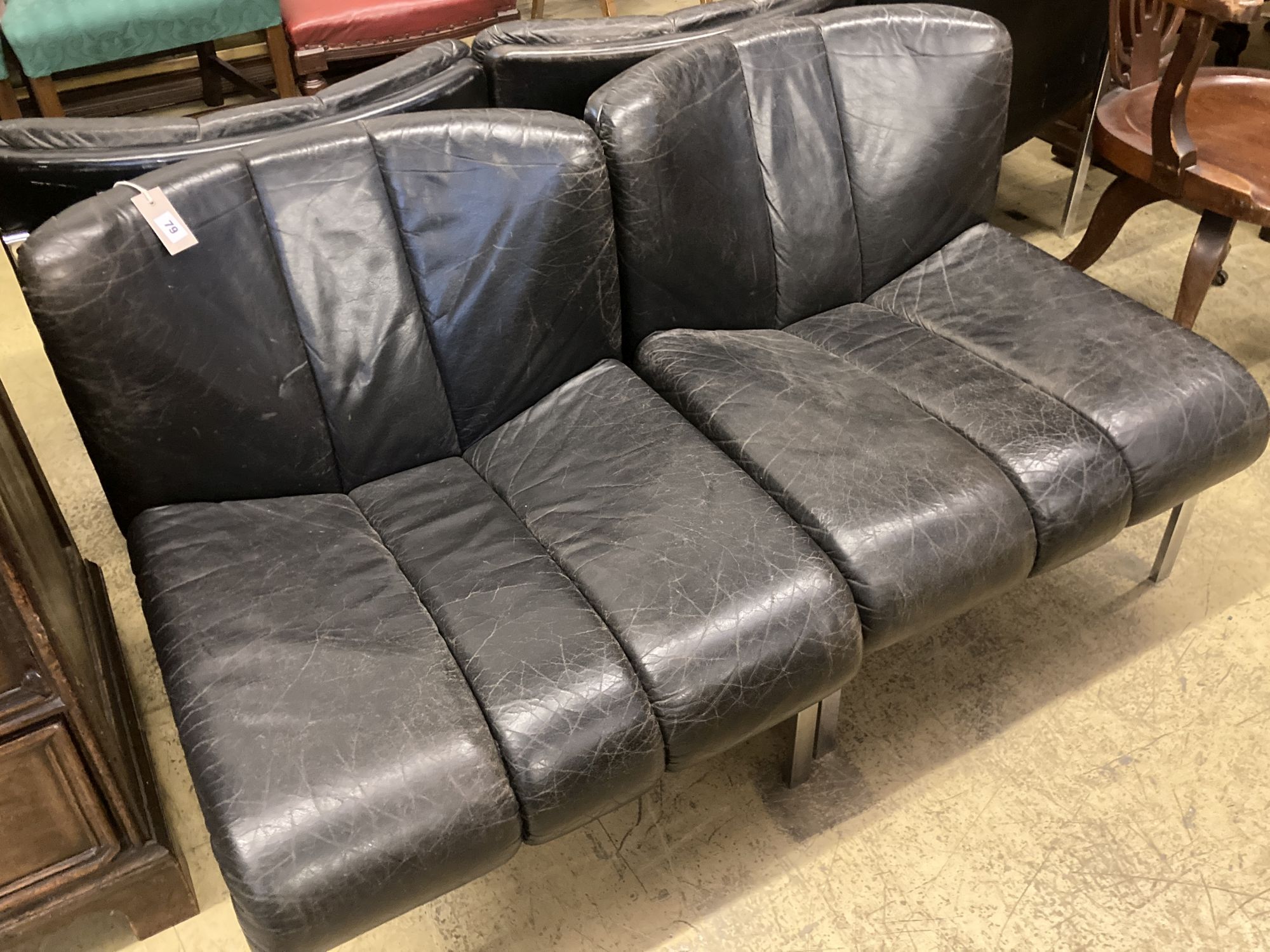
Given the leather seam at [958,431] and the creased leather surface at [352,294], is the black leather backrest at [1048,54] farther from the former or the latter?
the creased leather surface at [352,294]

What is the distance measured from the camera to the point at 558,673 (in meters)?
1.28

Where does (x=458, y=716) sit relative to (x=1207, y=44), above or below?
below

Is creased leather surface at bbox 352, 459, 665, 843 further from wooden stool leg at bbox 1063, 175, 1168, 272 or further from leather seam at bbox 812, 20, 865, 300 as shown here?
wooden stool leg at bbox 1063, 175, 1168, 272

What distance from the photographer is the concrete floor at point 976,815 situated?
1.50 metres

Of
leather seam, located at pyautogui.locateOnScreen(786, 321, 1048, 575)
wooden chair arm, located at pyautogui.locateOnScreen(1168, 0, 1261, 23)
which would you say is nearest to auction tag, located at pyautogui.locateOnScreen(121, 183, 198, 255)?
leather seam, located at pyautogui.locateOnScreen(786, 321, 1048, 575)

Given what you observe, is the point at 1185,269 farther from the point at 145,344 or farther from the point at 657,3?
the point at 657,3

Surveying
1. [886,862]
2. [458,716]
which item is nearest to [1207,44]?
[886,862]

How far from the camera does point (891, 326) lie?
187cm

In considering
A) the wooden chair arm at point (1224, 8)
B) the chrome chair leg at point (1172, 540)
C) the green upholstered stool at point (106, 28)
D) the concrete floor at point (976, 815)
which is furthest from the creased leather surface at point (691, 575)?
the green upholstered stool at point (106, 28)

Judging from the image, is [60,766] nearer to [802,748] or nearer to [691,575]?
[691,575]

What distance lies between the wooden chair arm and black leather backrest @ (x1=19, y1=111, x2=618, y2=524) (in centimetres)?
114

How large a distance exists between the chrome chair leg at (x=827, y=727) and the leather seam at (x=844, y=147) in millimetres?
797

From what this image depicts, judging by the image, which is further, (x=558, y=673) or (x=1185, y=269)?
(x=1185, y=269)

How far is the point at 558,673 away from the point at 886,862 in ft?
2.10
